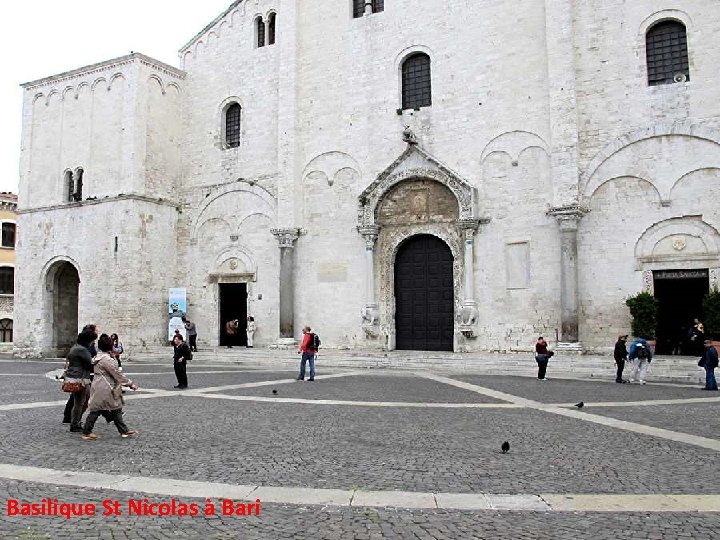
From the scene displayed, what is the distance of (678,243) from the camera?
17391 millimetres

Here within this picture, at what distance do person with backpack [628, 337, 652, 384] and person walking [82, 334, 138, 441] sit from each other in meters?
11.6

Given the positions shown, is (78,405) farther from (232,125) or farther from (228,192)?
(232,125)

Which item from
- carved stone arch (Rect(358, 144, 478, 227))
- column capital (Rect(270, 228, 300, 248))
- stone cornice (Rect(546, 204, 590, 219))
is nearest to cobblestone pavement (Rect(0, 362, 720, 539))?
stone cornice (Rect(546, 204, 590, 219))

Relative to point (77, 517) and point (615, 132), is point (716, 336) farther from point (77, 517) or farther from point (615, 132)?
point (77, 517)

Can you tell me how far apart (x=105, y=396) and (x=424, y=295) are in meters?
14.5

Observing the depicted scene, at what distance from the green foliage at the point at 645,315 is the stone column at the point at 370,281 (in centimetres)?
835

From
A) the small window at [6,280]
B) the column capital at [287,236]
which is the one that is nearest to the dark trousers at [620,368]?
the column capital at [287,236]

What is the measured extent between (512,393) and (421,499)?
797 centimetres

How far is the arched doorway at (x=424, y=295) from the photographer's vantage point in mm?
20875

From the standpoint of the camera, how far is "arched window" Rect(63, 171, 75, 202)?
26.4 meters

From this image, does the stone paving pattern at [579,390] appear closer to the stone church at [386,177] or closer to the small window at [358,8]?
the stone church at [386,177]

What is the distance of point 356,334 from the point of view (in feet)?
71.8

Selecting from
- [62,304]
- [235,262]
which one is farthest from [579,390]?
[62,304]

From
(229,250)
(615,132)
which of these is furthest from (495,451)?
(229,250)
